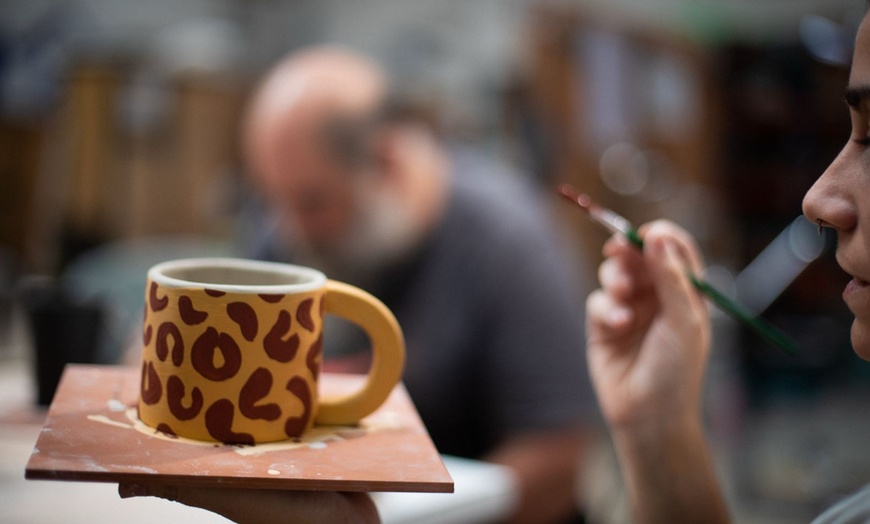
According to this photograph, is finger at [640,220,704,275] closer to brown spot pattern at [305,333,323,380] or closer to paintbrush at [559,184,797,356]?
paintbrush at [559,184,797,356]

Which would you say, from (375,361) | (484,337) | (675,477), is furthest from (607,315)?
(484,337)

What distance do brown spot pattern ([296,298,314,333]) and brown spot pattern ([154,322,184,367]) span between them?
2.8 inches

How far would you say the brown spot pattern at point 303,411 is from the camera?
537 mm

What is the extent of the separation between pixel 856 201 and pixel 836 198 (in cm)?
1

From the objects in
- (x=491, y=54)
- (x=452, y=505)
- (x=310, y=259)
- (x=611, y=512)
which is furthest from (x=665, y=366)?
(x=491, y=54)

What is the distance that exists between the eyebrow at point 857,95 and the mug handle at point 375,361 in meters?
0.31

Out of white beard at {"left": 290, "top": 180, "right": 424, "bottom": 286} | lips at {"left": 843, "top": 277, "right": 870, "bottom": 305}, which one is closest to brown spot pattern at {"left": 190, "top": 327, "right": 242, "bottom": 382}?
lips at {"left": 843, "top": 277, "right": 870, "bottom": 305}

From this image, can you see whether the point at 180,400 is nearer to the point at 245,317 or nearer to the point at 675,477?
the point at 245,317

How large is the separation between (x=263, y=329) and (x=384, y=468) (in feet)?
0.36

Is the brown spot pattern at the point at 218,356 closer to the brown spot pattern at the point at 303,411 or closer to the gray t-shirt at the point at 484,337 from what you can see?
the brown spot pattern at the point at 303,411

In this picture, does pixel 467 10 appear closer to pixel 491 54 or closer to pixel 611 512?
pixel 491 54

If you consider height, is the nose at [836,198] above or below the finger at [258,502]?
above

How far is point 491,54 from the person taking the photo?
426cm

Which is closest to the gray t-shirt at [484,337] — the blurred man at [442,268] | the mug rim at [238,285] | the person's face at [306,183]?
the blurred man at [442,268]
